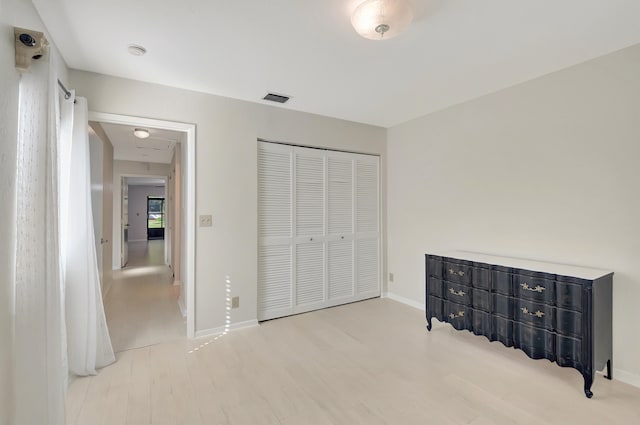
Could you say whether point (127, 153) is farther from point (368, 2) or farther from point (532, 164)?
point (532, 164)

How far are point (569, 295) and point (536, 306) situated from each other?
250 mm

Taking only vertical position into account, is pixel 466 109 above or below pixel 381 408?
above

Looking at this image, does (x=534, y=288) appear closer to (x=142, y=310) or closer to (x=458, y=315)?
(x=458, y=315)

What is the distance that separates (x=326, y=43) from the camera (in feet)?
7.02

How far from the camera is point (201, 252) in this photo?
3033mm

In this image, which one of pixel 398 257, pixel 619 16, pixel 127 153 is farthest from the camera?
pixel 127 153

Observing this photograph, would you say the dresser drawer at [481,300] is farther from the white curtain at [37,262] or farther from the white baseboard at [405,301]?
the white curtain at [37,262]

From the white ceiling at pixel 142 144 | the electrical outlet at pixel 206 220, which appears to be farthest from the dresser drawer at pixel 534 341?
the white ceiling at pixel 142 144

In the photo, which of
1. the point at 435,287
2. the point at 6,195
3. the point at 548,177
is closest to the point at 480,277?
the point at 435,287

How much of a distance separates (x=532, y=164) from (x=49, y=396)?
3727mm

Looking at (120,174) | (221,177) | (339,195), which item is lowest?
(339,195)

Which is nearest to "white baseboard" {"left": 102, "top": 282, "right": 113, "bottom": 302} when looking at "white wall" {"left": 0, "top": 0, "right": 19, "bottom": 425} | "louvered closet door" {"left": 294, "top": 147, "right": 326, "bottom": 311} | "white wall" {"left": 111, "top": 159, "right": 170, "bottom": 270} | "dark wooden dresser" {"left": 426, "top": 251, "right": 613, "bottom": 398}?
"white wall" {"left": 111, "top": 159, "right": 170, "bottom": 270}

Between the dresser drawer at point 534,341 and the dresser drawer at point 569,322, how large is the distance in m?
0.09

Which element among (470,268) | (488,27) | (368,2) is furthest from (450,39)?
(470,268)
